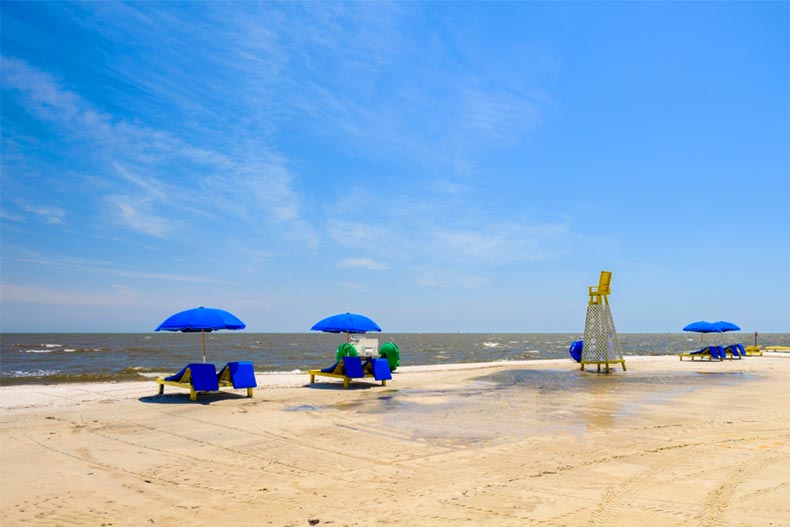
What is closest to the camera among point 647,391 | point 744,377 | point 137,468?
point 137,468

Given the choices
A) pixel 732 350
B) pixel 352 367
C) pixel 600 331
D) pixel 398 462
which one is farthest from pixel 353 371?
pixel 732 350

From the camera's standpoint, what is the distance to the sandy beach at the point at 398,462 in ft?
16.1

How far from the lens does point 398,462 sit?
674cm

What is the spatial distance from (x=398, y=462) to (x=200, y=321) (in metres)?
7.88

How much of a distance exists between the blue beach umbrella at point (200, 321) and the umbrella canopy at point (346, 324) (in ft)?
11.2

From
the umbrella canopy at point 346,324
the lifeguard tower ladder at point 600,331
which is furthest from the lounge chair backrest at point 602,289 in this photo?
the umbrella canopy at point 346,324

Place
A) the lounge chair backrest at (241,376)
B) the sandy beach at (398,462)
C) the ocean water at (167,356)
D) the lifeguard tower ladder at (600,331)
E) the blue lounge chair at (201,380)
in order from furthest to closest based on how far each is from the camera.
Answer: the ocean water at (167,356)
the lifeguard tower ladder at (600,331)
the lounge chair backrest at (241,376)
the blue lounge chair at (201,380)
the sandy beach at (398,462)

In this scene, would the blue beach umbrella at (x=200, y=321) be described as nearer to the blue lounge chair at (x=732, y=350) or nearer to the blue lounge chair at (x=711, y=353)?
the blue lounge chair at (x=711, y=353)

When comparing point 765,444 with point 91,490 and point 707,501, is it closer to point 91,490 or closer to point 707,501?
point 707,501

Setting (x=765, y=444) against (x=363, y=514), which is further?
(x=765, y=444)

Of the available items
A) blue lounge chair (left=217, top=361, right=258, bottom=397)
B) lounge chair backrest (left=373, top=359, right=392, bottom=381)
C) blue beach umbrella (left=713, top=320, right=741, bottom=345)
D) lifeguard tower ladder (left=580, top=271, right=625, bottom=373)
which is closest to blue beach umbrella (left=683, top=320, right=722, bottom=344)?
blue beach umbrella (left=713, top=320, right=741, bottom=345)

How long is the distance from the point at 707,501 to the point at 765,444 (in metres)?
3.54

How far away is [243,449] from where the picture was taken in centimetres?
758

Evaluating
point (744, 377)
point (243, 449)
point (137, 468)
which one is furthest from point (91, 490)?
point (744, 377)
